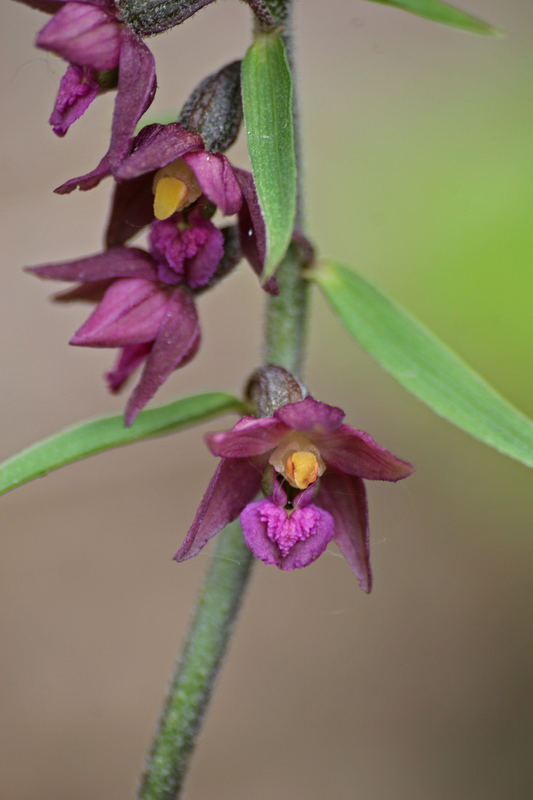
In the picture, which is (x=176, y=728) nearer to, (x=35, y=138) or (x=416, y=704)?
(x=416, y=704)

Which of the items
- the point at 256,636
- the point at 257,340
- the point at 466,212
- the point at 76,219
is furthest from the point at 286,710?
the point at 76,219

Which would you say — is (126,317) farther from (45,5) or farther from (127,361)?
(45,5)

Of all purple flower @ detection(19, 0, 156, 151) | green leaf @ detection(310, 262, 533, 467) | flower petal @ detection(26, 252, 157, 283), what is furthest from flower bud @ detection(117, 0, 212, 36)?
green leaf @ detection(310, 262, 533, 467)

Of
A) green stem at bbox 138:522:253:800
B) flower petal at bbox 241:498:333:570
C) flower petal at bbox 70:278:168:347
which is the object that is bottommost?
green stem at bbox 138:522:253:800

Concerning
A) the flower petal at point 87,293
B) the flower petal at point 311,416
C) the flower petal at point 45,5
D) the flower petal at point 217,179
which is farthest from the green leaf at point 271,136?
the flower petal at point 87,293

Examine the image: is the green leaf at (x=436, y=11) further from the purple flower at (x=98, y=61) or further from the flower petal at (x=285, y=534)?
the flower petal at (x=285, y=534)

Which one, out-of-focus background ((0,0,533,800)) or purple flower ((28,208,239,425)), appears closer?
purple flower ((28,208,239,425))

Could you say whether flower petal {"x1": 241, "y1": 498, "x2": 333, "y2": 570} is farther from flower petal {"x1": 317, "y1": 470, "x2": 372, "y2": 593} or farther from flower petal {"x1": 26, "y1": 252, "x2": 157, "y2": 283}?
flower petal {"x1": 26, "y1": 252, "x2": 157, "y2": 283}
